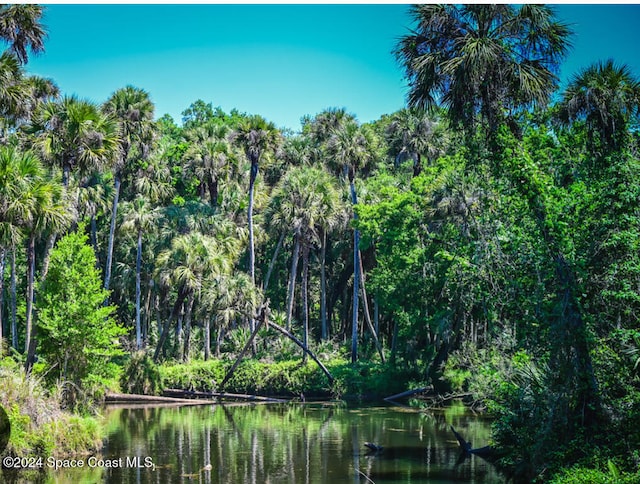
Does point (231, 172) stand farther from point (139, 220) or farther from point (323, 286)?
point (323, 286)

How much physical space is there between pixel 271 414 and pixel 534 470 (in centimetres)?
1770

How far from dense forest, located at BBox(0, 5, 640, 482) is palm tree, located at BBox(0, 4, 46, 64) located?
0.22 feet

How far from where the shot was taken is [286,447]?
2425cm

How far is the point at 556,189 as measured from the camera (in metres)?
17.6

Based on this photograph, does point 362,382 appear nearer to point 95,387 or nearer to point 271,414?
point 271,414

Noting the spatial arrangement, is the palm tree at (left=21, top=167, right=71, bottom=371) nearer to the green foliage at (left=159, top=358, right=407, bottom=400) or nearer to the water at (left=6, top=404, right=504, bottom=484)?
the water at (left=6, top=404, right=504, bottom=484)

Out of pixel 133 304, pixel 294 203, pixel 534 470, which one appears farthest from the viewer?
pixel 133 304

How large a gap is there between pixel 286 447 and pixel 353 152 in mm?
23271

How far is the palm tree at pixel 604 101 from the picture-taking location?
19484 millimetres

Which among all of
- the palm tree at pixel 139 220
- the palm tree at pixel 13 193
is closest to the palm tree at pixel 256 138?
the palm tree at pixel 139 220

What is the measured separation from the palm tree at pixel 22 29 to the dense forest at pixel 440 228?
66mm

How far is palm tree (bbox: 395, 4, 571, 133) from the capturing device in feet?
62.2

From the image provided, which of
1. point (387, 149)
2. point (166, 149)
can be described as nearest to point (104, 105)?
point (166, 149)

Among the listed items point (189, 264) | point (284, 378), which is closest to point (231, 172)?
point (189, 264)
